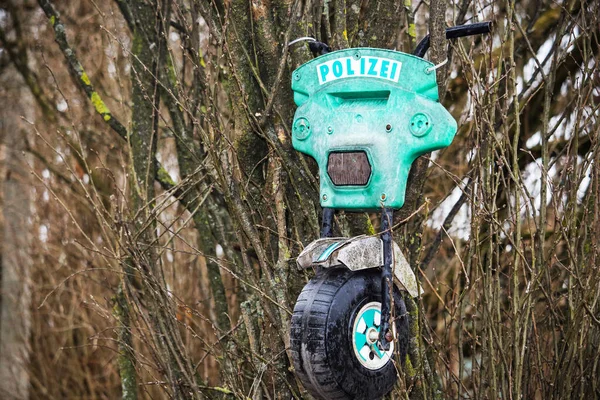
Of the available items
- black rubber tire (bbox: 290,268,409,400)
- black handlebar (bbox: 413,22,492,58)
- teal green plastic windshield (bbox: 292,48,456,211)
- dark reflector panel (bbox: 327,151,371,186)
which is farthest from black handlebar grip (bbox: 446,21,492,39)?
black rubber tire (bbox: 290,268,409,400)

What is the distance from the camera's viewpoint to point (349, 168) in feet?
7.36

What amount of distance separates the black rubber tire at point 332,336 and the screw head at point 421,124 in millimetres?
437

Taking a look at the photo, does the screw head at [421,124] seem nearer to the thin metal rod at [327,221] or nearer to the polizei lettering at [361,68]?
the polizei lettering at [361,68]

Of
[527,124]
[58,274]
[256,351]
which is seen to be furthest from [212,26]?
[58,274]

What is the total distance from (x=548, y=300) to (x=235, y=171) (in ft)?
4.30

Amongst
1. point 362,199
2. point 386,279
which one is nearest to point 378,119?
point 362,199

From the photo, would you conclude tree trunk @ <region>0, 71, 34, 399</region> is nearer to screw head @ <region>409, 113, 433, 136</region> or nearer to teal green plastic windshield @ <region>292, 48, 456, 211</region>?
teal green plastic windshield @ <region>292, 48, 456, 211</region>

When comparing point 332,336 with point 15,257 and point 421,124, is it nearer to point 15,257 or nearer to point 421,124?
point 421,124

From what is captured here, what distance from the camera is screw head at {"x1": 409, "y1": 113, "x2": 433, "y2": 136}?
85.9 inches

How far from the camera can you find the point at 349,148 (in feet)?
7.36

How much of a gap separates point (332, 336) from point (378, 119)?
65 cm

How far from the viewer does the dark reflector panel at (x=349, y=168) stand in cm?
222

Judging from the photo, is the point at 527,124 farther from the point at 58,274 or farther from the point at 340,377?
the point at 58,274

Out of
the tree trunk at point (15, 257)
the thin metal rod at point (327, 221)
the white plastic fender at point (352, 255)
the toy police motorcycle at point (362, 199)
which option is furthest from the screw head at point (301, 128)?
the tree trunk at point (15, 257)
